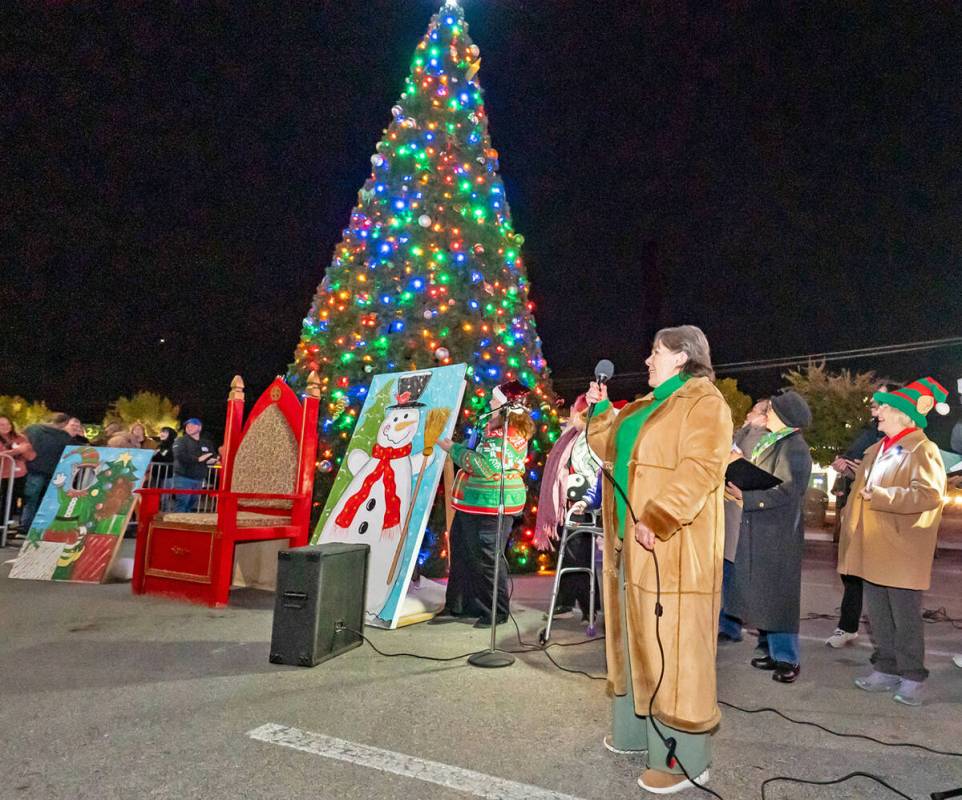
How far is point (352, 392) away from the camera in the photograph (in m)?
7.55

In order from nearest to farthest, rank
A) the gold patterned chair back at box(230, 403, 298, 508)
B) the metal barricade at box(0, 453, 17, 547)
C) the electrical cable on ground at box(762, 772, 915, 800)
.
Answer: the electrical cable on ground at box(762, 772, 915, 800) → the gold patterned chair back at box(230, 403, 298, 508) → the metal barricade at box(0, 453, 17, 547)

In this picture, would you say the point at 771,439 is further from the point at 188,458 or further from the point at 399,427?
the point at 188,458

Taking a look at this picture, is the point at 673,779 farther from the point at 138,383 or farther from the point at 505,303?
the point at 138,383

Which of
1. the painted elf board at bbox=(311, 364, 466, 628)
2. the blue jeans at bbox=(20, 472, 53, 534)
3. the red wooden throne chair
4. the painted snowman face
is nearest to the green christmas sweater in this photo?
the painted elf board at bbox=(311, 364, 466, 628)

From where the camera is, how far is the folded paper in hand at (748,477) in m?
3.25

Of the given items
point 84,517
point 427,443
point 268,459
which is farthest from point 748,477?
point 84,517

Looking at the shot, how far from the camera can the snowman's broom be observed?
207 inches

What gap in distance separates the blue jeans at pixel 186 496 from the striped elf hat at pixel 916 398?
26.0 ft

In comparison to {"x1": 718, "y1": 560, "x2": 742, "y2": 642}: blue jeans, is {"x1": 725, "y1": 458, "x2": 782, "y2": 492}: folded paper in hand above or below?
above

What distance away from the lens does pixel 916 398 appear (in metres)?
4.25

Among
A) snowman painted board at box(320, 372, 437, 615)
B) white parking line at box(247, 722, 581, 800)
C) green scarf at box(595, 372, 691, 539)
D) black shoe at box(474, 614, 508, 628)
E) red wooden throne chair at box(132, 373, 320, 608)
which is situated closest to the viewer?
white parking line at box(247, 722, 581, 800)

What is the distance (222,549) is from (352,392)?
2450 mm

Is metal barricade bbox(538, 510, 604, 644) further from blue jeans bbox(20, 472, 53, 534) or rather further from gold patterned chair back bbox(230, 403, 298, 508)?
blue jeans bbox(20, 472, 53, 534)

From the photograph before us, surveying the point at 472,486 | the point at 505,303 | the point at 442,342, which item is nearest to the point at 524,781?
the point at 472,486
